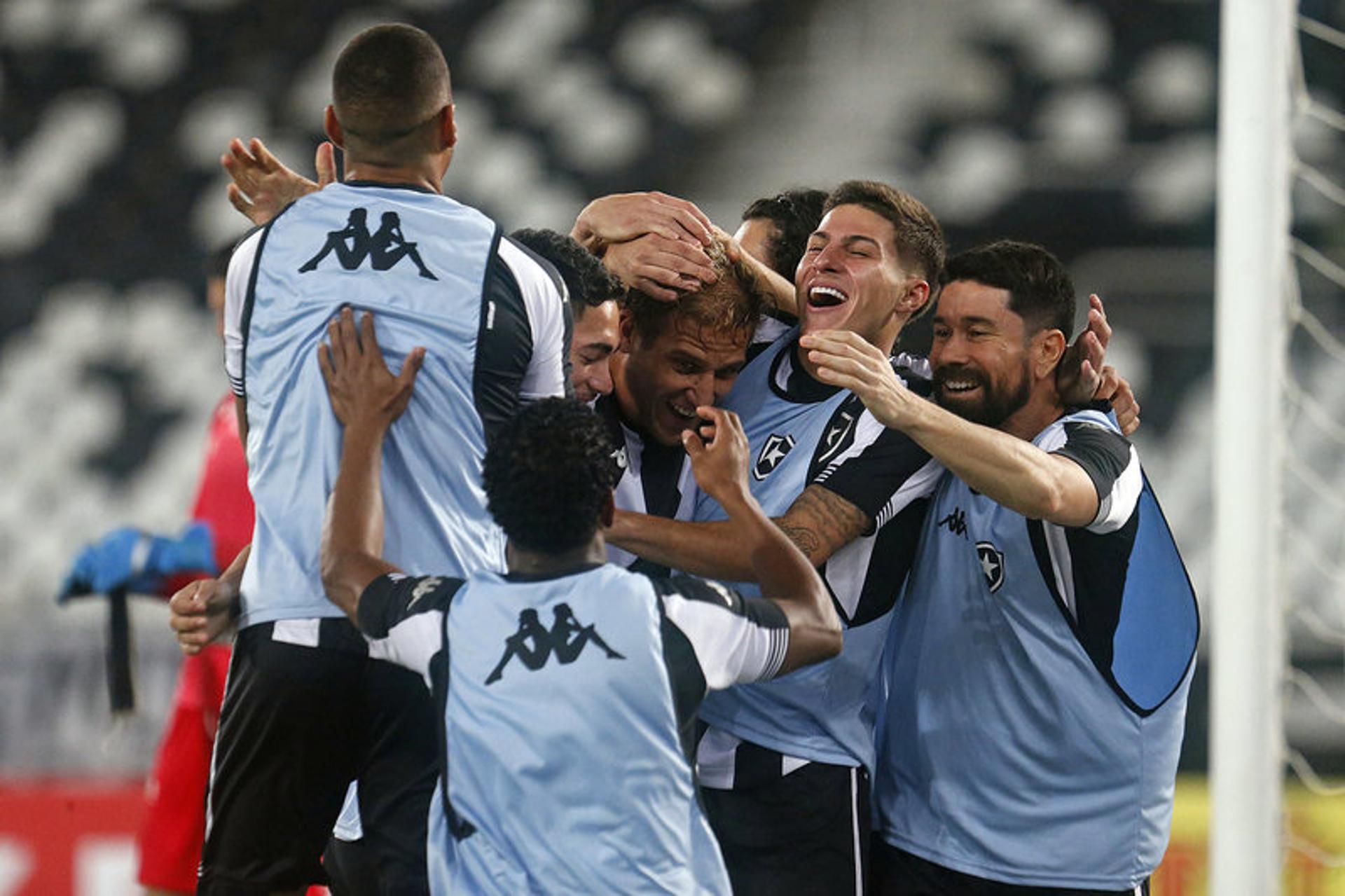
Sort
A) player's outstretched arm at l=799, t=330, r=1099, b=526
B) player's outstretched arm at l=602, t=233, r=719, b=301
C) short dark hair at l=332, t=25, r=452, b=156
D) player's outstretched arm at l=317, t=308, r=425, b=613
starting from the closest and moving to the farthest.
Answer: player's outstretched arm at l=317, t=308, r=425, b=613
short dark hair at l=332, t=25, r=452, b=156
player's outstretched arm at l=799, t=330, r=1099, b=526
player's outstretched arm at l=602, t=233, r=719, b=301

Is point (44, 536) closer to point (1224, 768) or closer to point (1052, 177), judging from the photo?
point (1052, 177)

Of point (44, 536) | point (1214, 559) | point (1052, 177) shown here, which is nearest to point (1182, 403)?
point (1052, 177)

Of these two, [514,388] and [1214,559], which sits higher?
[514,388]

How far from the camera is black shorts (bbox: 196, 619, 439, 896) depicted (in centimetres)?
227

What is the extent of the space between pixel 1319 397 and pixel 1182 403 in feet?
1.42

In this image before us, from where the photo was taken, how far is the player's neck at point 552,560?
84.1 inches

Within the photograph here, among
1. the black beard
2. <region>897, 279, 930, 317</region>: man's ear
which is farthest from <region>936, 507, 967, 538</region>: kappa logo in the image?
<region>897, 279, 930, 317</region>: man's ear

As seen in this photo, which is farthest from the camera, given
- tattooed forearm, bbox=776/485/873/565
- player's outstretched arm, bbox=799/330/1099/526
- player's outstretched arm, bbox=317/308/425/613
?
tattooed forearm, bbox=776/485/873/565

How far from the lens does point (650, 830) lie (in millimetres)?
2088

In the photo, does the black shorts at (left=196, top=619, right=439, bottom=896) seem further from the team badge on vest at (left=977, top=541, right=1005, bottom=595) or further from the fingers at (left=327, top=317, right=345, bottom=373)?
the team badge on vest at (left=977, top=541, right=1005, bottom=595)

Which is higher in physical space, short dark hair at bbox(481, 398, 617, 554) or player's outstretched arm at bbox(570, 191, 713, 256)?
player's outstretched arm at bbox(570, 191, 713, 256)

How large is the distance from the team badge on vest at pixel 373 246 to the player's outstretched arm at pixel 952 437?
0.60 metres

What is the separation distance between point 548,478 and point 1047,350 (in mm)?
1099

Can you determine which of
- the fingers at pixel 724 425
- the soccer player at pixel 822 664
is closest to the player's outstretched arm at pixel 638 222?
the soccer player at pixel 822 664
